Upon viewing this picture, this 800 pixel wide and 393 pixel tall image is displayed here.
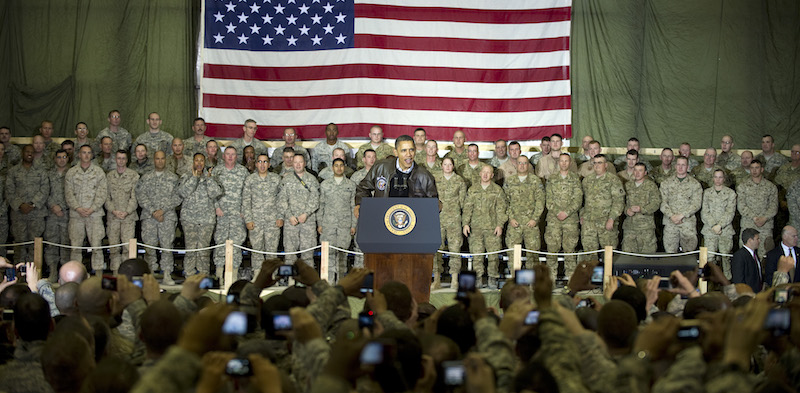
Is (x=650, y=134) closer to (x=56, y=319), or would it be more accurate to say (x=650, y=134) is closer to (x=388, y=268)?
(x=388, y=268)

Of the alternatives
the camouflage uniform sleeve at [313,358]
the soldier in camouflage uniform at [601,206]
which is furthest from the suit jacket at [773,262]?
the camouflage uniform sleeve at [313,358]

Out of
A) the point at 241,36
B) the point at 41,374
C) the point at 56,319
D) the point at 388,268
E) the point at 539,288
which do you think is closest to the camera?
the point at 41,374

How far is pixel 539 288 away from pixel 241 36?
959 cm

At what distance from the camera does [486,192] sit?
1081 centimetres

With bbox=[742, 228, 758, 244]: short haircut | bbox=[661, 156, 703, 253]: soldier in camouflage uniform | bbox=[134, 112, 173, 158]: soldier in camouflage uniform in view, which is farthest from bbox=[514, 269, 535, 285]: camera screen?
bbox=[134, 112, 173, 158]: soldier in camouflage uniform

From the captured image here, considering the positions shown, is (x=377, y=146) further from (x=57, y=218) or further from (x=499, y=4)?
(x=57, y=218)

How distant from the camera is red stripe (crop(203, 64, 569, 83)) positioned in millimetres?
12516

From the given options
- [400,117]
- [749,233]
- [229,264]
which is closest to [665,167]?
[749,233]

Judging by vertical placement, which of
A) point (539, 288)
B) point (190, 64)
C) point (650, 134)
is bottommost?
point (539, 288)

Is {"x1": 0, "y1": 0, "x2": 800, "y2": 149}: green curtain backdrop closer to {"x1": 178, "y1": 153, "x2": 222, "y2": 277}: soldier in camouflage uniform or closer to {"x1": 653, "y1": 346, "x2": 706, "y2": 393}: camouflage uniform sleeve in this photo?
{"x1": 178, "y1": 153, "x2": 222, "y2": 277}: soldier in camouflage uniform

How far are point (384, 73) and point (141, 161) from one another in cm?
390

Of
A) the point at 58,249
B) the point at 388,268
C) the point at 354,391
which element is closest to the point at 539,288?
the point at 354,391

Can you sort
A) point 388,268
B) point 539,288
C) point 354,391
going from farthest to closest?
point 388,268
point 539,288
point 354,391

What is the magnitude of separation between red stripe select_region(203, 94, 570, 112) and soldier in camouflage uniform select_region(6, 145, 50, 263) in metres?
2.74
